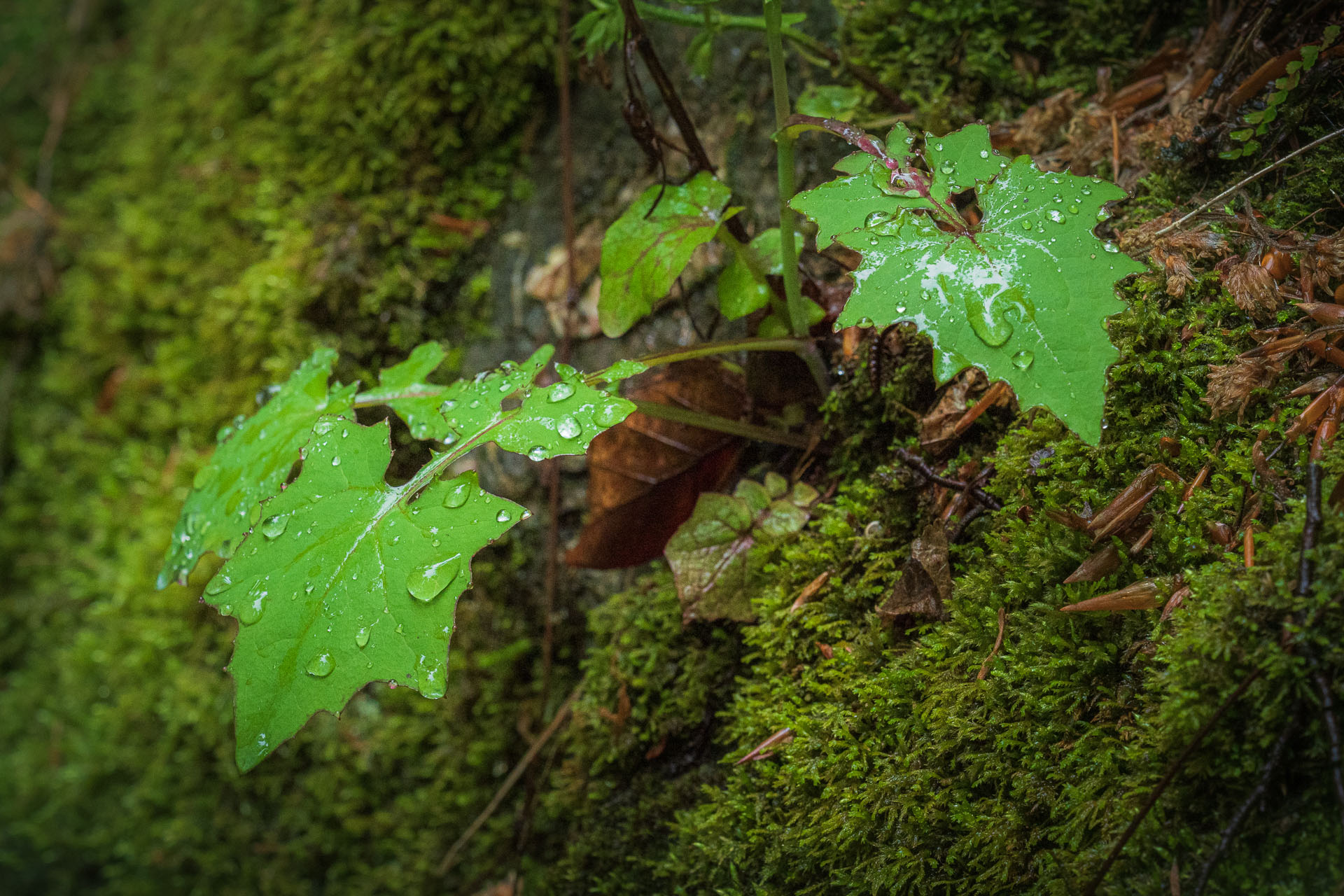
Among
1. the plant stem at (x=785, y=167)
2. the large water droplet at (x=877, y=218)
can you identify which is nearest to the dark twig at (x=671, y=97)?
the plant stem at (x=785, y=167)

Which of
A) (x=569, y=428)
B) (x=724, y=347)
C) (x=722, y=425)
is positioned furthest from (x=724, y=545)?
(x=569, y=428)

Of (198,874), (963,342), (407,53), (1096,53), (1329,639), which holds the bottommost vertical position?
(198,874)

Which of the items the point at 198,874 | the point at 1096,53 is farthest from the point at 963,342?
the point at 198,874

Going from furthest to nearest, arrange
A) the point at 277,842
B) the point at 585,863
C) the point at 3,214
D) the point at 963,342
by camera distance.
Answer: the point at 3,214, the point at 277,842, the point at 585,863, the point at 963,342

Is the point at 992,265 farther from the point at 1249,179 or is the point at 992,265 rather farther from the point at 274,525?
the point at 274,525

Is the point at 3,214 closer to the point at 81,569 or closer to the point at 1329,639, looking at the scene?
the point at 81,569

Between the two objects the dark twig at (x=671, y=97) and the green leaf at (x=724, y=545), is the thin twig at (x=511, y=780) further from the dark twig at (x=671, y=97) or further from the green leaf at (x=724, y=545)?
the dark twig at (x=671, y=97)
